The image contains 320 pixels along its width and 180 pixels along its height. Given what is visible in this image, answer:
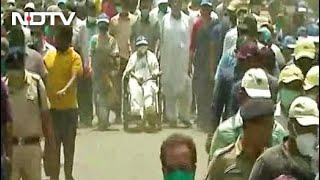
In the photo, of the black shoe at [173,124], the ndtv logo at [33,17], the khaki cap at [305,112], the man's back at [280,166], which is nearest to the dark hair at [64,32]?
the ndtv logo at [33,17]

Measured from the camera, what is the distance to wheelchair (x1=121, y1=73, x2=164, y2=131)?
5.18m

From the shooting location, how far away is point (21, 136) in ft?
14.7

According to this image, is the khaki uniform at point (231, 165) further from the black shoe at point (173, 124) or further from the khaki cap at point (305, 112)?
the black shoe at point (173, 124)

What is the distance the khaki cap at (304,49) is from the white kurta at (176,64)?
69 centimetres

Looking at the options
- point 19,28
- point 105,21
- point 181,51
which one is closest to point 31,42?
point 19,28

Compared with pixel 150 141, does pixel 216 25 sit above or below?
above

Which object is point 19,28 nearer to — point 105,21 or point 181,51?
point 105,21

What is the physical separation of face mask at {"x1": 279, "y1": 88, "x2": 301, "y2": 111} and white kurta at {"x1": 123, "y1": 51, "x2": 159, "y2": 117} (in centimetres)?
80

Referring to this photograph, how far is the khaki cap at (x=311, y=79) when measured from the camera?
414cm

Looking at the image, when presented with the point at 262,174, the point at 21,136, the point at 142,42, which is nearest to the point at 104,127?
the point at 142,42

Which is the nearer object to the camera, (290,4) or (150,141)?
(290,4)

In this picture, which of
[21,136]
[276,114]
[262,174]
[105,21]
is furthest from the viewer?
[105,21]

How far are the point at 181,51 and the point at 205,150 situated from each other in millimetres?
675

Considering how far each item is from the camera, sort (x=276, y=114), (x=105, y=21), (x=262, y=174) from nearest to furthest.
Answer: (x=262, y=174)
(x=276, y=114)
(x=105, y=21)
